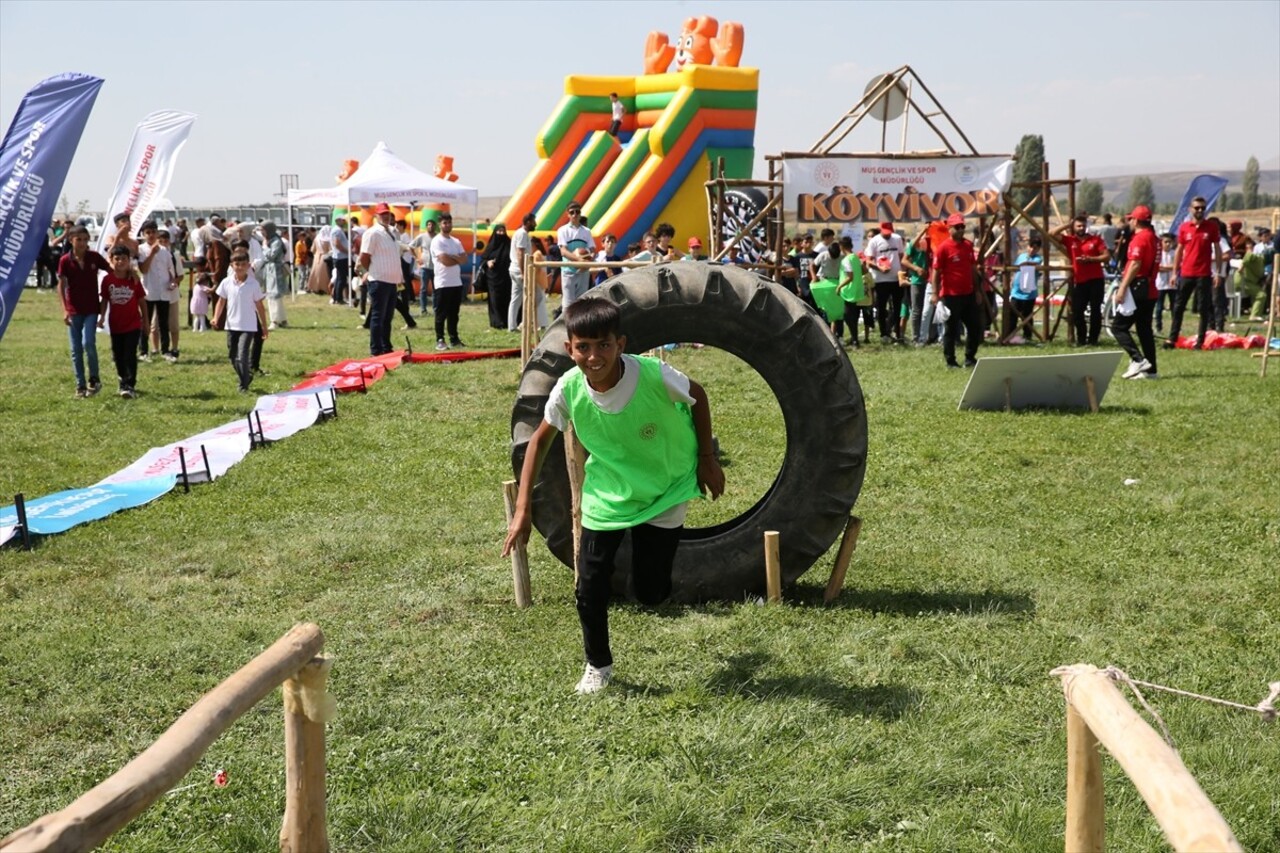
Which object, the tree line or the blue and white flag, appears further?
the tree line

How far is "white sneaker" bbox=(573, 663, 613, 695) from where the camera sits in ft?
16.5

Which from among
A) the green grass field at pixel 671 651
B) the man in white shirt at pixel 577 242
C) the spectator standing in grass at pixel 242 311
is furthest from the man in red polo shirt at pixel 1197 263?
the spectator standing in grass at pixel 242 311

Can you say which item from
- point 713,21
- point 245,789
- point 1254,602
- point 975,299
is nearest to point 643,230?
point 713,21

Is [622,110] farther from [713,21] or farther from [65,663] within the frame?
[65,663]

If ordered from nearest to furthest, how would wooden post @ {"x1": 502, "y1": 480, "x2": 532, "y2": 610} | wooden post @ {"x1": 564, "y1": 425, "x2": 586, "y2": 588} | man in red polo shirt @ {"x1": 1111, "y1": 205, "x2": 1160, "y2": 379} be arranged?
1. wooden post @ {"x1": 564, "y1": 425, "x2": 586, "y2": 588}
2. wooden post @ {"x1": 502, "y1": 480, "x2": 532, "y2": 610}
3. man in red polo shirt @ {"x1": 1111, "y1": 205, "x2": 1160, "y2": 379}

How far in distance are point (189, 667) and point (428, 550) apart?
203cm

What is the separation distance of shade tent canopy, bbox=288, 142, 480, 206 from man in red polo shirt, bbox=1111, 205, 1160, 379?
1667 cm

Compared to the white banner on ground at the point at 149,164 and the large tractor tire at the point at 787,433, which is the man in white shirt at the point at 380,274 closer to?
the white banner on ground at the point at 149,164

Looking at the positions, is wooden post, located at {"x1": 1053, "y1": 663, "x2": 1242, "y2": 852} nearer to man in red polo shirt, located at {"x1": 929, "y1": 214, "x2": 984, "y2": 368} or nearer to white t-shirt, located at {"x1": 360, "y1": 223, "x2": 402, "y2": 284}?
man in red polo shirt, located at {"x1": 929, "y1": 214, "x2": 984, "y2": 368}

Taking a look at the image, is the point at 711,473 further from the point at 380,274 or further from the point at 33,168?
the point at 380,274

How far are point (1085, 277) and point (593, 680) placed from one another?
46.6 feet

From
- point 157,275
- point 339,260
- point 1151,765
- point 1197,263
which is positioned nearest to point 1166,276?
point 1197,263

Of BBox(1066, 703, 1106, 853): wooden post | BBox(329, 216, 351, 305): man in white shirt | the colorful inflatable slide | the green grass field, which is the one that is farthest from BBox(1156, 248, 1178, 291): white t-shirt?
BBox(1066, 703, 1106, 853): wooden post

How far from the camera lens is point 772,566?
612 centimetres
